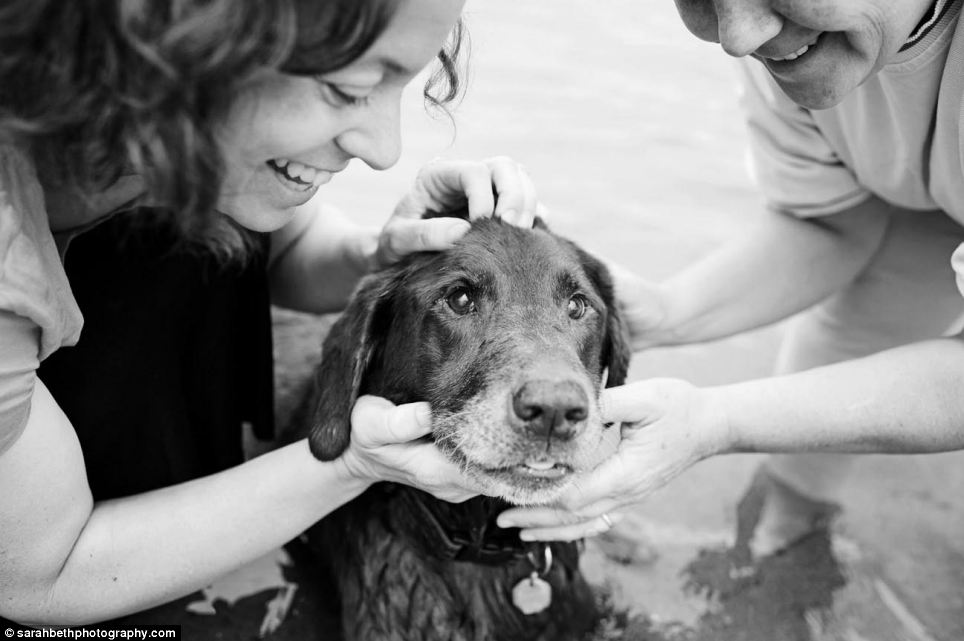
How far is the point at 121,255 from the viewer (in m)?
3.23

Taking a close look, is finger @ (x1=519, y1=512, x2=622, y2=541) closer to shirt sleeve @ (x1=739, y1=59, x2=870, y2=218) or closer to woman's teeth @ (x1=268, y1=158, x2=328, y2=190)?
woman's teeth @ (x1=268, y1=158, x2=328, y2=190)

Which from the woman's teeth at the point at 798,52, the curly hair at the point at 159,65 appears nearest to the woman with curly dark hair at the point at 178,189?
the curly hair at the point at 159,65

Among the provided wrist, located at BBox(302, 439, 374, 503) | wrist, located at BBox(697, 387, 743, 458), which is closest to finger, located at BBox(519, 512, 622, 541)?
wrist, located at BBox(697, 387, 743, 458)

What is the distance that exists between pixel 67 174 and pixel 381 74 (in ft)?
2.69

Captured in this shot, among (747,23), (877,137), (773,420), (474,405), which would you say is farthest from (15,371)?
(877,137)

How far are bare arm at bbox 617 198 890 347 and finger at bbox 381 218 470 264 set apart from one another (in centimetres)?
124

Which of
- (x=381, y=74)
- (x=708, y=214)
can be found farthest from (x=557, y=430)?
(x=708, y=214)

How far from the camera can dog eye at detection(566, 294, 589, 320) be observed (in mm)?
3139

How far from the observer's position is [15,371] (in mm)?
2266

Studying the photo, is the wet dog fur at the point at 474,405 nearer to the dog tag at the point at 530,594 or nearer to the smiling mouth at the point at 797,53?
the dog tag at the point at 530,594

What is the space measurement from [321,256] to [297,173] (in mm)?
1597

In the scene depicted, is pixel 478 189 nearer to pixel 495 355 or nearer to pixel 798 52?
pixel 495 355

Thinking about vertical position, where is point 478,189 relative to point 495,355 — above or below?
above

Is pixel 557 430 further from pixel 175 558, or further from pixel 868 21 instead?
pixel 868 21
